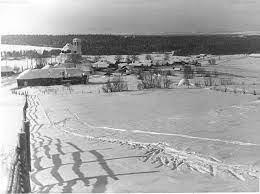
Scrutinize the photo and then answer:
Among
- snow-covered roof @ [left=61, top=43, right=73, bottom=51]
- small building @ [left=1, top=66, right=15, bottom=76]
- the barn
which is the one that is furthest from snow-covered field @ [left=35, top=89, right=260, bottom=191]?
the barn

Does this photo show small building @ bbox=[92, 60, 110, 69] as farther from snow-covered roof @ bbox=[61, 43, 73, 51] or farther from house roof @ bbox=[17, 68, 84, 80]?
snow-covered roof @ bbox=[61, 43, 73, 51]

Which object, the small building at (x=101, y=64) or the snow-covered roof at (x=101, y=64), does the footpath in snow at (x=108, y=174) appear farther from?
the snow-covered roof at (x=101, y=64)

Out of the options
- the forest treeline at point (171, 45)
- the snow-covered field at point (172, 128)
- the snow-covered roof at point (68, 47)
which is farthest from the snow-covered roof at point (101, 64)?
the snow-covered field at point (172, 128)

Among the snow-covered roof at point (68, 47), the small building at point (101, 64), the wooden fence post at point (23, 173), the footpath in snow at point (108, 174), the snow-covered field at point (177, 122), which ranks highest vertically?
the snow-covered roof at point (68, 47)

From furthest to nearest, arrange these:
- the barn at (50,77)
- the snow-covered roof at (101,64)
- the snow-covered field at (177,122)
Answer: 1. the snow-covered roof at (101,64)
2. the barn at (50,77)
3. the snow-covered field at (177,122)

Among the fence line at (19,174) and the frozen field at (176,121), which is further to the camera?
the frozen field at (176,121)

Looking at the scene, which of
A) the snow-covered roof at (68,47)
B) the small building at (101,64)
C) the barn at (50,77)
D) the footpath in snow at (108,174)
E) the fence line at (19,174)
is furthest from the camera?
the small building at (101,64)

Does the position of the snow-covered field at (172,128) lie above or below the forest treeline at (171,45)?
below

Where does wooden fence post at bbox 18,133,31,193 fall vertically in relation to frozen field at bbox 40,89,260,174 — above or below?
above

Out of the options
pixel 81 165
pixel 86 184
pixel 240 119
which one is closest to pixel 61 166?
pixel 81 165

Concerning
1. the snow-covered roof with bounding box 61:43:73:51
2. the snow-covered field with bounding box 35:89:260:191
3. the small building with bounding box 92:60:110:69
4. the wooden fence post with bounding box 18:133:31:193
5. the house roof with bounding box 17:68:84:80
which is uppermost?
the snow-covered roof with bounding box 61:43:73:51
